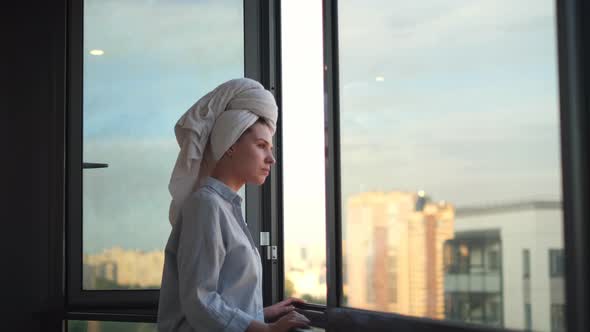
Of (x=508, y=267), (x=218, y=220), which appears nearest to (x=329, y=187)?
(x=218, y=220)

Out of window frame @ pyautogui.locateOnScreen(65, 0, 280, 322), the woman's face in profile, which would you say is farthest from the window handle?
the woman's face in profile

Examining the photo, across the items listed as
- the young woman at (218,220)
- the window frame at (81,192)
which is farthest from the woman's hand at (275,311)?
the window frame at (81,192)

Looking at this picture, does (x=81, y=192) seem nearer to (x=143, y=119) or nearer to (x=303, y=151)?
(x=143, y=119)

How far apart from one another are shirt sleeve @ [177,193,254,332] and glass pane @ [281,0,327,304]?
0.70 metres

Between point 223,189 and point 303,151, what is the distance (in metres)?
0.74

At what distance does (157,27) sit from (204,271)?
5.15 feet

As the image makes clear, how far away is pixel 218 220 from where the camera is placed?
187 cm

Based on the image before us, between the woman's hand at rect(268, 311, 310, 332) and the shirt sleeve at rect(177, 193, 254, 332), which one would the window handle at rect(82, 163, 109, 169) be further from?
the woman's hand at rect(268, 311, 310, 332)

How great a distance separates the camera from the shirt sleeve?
5.86ft

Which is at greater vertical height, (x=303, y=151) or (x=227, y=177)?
(x=303, y=151)

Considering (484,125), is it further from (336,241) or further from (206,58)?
(206,58)

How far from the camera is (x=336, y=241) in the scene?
2.33 meters

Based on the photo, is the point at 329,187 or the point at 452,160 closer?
the point at 452,160

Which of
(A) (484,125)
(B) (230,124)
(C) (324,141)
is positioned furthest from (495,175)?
(C) (324,141)
